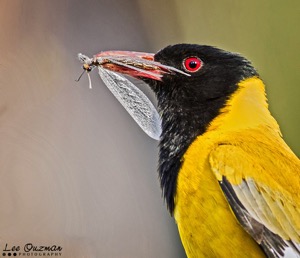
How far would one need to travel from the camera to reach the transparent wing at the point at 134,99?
174 cm

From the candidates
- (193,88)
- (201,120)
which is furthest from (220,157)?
(193,88)

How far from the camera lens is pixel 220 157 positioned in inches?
55.9

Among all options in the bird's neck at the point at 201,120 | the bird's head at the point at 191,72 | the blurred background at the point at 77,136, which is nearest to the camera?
the bird's neck at the point at 201,120

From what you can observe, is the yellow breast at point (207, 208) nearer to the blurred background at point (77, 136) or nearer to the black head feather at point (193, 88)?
the black head feather at point (193, 88)

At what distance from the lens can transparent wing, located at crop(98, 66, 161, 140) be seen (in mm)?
1741

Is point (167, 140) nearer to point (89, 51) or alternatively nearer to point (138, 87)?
point (138, 87)

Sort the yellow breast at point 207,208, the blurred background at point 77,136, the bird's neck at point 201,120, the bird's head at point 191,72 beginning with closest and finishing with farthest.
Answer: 1. the yellow breast at point 207,208
2. the bird's neck at point 201,120
3. the bird's head at point 191,72
4. the blurred background at point 77,136

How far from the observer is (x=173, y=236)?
→ 2008 millimetres

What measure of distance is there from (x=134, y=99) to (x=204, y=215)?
0.50 meters

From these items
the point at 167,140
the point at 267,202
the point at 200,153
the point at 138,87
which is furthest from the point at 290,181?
the point at 138,87

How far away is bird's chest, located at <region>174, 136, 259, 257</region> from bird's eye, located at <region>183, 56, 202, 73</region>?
0.31m

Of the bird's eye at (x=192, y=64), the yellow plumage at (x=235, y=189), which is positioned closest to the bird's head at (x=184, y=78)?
the bird's eye at (x=192, y=64)

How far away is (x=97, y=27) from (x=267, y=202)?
0.92 m

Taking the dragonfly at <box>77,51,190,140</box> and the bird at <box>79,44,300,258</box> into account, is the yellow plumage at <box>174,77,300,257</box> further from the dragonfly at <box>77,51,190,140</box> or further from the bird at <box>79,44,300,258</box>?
the dragonfly at <box>77,51,190,140</box>
